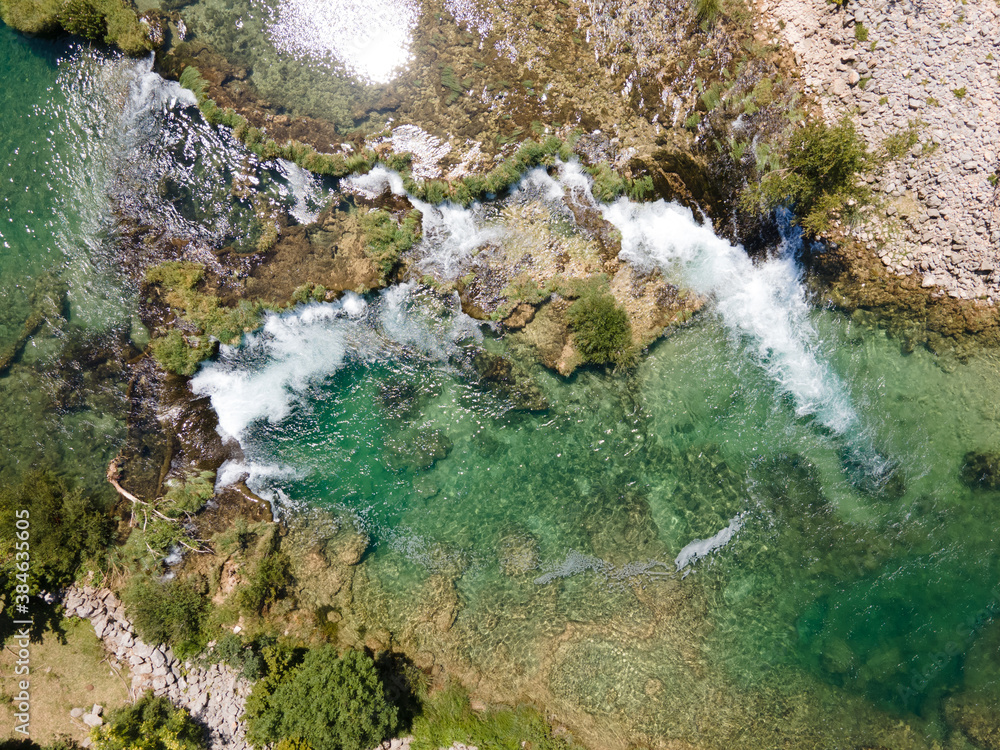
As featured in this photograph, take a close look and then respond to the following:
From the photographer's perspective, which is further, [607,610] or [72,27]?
[607,610]

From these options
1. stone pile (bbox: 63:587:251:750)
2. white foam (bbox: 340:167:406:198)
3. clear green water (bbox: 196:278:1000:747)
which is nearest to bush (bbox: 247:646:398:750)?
stone pile (bbox: 63:587:251:750)

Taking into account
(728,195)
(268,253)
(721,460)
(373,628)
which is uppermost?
(728,195)

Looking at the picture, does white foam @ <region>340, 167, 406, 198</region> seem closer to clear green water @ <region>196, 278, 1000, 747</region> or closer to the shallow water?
the shallow water

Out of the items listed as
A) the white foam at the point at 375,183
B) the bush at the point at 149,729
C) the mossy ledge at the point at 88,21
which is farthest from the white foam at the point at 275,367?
the mossy ledge at the point at 88,21

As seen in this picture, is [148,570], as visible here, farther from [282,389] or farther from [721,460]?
[721,460]

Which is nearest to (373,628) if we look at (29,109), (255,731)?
(255,731)

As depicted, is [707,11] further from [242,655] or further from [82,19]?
[242,655]
